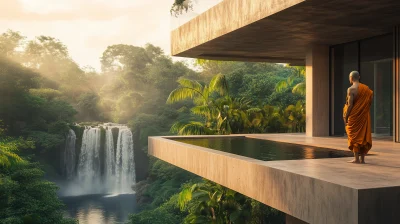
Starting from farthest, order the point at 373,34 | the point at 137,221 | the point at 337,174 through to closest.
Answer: the point at 137,221 < the point at 373,34 < the point at 337,174

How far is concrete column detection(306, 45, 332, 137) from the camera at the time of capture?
564 inches

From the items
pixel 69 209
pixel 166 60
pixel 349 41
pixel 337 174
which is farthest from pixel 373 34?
pixel 166 60

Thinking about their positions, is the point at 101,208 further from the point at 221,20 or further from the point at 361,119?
the point at 361,119

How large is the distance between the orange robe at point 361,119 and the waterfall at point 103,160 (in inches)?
1309

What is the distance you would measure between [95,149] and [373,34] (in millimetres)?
A: 30234

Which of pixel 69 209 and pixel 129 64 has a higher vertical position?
pixel 129 64

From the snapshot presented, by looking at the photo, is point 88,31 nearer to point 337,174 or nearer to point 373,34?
point 373,34

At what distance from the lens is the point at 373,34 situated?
1247cm

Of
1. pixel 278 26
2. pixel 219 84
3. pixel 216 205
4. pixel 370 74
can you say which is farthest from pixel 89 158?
pixel 278 26

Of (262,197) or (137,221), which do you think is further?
(137,221)

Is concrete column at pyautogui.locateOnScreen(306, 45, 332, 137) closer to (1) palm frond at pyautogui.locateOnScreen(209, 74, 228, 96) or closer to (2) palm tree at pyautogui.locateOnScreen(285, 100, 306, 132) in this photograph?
(1) palm frond at pyautogui.locateOnScreen(209, 74, 228, 96)

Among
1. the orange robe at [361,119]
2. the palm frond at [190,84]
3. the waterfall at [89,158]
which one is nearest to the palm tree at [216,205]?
the palm frond at [190,84]

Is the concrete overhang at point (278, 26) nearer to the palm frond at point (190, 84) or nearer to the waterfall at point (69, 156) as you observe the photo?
the palm frond at point (190, 84)

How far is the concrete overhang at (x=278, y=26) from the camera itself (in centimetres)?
913
